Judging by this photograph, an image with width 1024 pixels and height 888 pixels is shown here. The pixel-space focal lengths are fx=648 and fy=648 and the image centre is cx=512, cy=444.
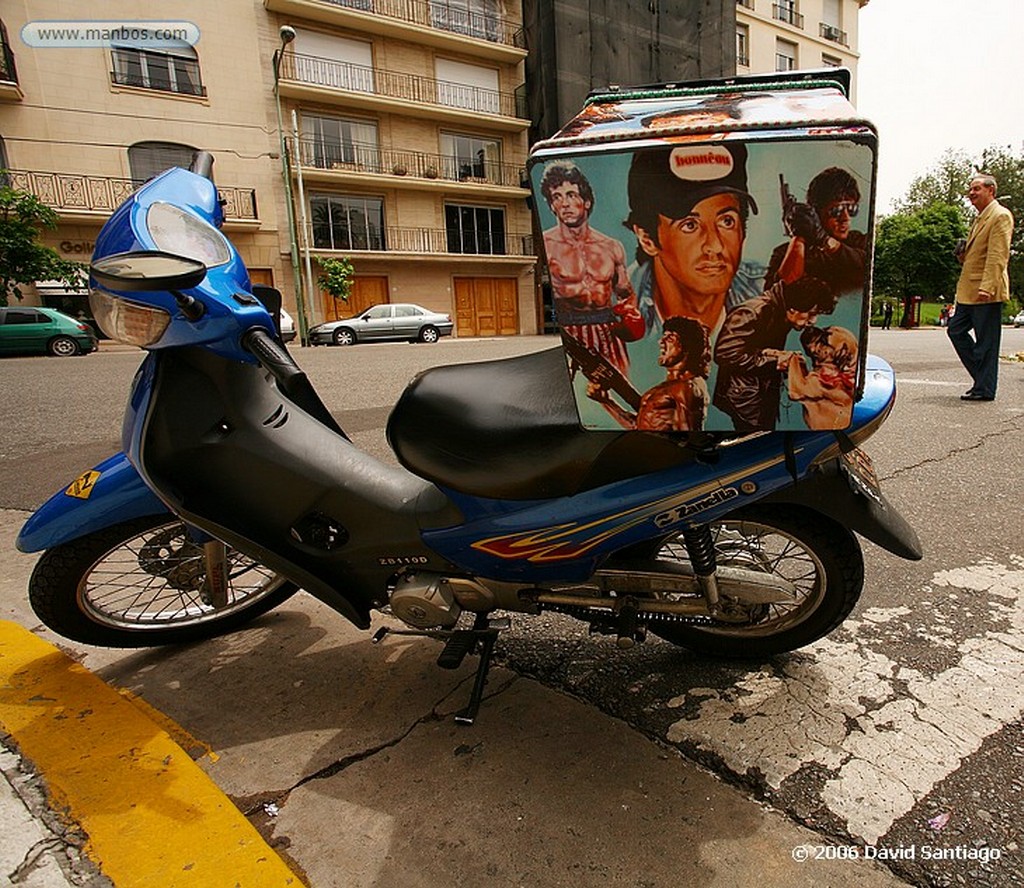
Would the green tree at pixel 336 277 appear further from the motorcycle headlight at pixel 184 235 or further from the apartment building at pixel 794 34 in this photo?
the motorcycle headlight at pixel 184 235

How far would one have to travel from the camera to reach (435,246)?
24.8 m

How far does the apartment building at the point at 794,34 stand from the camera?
30.4m

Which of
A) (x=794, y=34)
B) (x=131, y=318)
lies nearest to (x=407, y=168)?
(x=794, y=34)

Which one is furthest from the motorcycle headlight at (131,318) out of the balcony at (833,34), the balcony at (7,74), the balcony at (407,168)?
the balcony at (833,34)

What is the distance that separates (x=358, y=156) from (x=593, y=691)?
81.7 feet

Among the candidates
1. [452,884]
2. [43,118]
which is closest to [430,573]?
[452,884]

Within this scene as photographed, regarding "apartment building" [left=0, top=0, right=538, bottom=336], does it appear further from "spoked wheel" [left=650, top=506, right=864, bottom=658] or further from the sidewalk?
"spoked wheel" [left=650, top=506, right=864, bottom=658]

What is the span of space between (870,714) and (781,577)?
1.33ft

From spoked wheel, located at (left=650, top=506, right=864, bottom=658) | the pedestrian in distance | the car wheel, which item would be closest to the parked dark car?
the car wheel

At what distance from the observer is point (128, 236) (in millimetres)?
1692

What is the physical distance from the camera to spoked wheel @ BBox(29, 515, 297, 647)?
1969 millimetres

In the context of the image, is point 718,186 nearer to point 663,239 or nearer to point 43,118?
point 663,239

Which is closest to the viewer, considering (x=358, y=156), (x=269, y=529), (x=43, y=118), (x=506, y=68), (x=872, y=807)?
(x=872, y=807)

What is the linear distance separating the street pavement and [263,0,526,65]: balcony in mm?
24658
